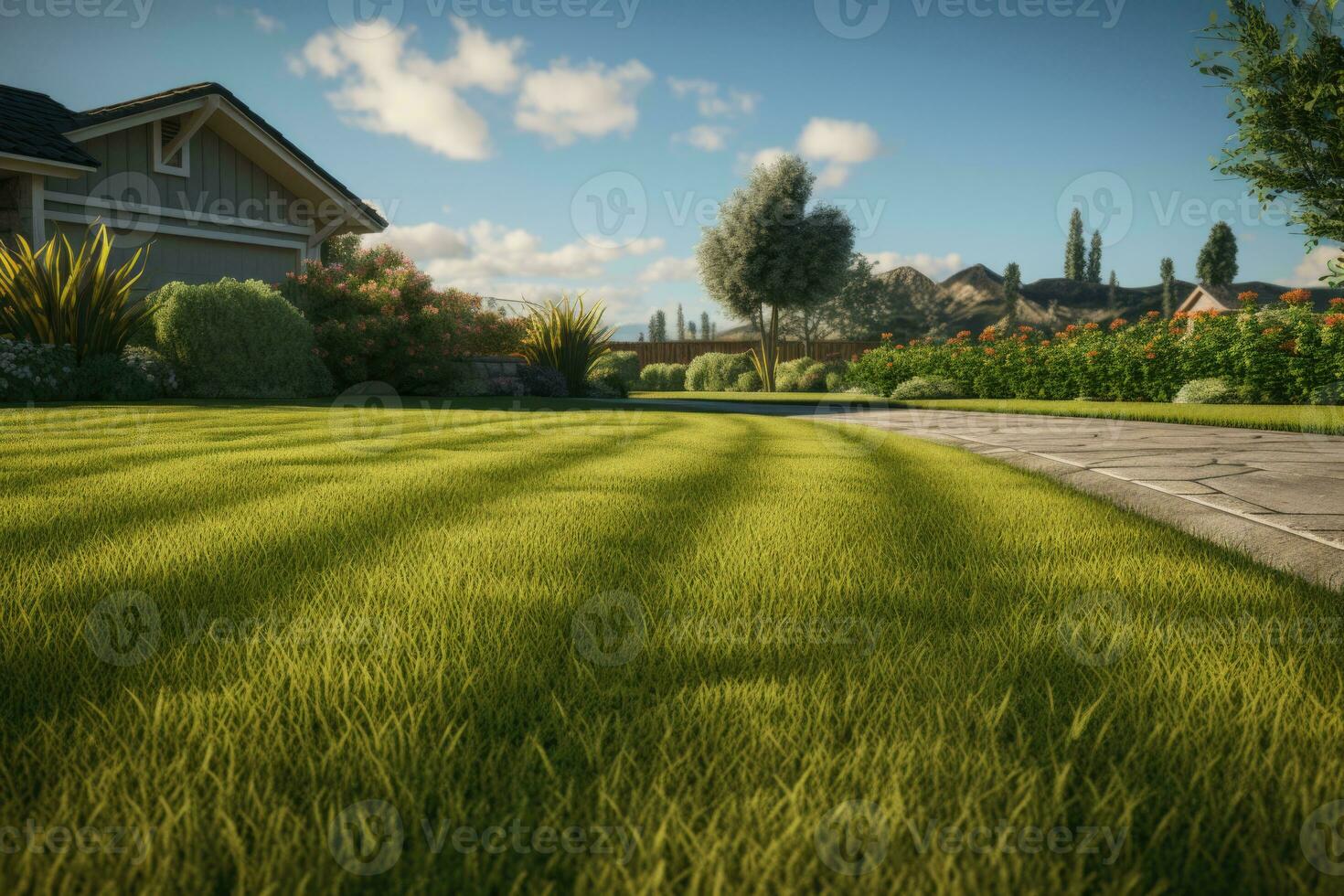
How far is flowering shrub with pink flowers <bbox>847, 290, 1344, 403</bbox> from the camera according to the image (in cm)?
952

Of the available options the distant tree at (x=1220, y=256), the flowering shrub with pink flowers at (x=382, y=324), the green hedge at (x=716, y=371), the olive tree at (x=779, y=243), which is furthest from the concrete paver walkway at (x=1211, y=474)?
the distant tree at (x=1220, y=256)

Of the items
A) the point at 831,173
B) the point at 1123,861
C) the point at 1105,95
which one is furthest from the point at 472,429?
the point at 1105,95

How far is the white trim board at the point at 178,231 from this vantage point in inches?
418

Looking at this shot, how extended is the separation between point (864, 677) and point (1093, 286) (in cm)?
11497

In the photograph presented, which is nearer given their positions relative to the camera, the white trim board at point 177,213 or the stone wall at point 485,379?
the white trim board at point 177,213

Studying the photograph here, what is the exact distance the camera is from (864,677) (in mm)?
1245

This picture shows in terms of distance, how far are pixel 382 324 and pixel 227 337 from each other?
2.12 metres

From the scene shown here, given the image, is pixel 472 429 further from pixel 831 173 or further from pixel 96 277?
pixel 831 173
